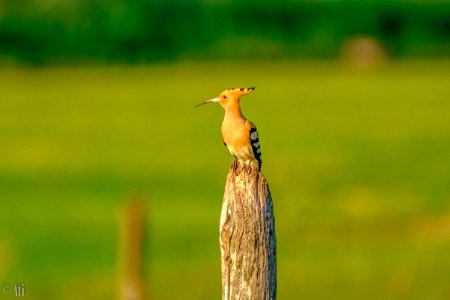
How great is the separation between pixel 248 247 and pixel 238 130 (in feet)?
3.40

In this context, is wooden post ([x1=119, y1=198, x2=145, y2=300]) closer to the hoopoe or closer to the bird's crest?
the hoopoe

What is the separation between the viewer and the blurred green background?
669 inches

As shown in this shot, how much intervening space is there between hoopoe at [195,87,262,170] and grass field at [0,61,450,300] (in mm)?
7871

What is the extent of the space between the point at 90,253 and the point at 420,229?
14.8 ft

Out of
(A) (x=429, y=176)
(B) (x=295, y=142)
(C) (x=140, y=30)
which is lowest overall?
(A) (x=429, y=176)

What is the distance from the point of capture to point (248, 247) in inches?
195

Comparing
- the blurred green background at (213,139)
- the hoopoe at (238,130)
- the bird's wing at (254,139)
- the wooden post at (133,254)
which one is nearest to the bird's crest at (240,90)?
the hoopoe at (238,130)

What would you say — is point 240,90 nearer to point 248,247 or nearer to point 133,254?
point 248,247

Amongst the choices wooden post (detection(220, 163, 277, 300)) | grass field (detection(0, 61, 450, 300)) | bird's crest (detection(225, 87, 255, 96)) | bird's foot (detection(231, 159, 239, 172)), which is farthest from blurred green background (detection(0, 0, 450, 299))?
wooden post (detection(220, 163, 277, 300))

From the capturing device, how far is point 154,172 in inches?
1080

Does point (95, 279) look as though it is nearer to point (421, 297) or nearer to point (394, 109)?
point (421, 297)

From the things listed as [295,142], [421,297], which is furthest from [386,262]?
[295,142]

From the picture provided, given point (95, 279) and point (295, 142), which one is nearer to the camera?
point (95, 279)

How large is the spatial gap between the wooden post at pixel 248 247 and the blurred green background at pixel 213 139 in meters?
4.11
